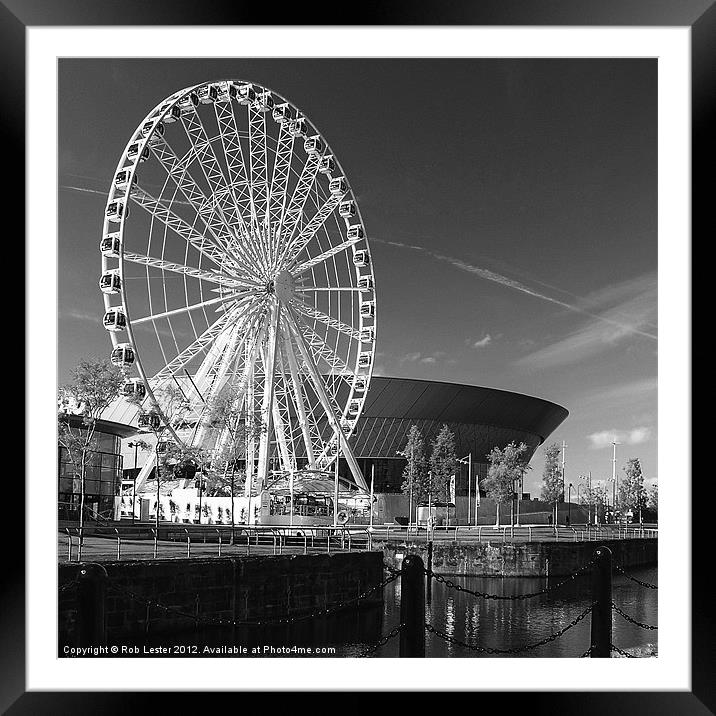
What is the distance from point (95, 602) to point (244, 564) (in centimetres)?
478

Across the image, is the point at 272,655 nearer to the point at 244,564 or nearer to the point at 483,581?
the point at 244,564

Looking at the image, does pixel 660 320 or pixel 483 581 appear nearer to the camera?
pixel 660 320

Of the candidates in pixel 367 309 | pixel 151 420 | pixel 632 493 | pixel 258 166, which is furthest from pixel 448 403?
pixel 151 420

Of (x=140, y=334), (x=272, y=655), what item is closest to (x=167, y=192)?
(x=140, y=334)

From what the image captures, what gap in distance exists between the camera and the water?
12.8 meters

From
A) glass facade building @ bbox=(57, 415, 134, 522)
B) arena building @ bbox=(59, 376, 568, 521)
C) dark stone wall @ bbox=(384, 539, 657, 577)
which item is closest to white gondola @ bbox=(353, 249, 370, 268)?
dark stone wall @ bbox=(384, 539, 657, 577)

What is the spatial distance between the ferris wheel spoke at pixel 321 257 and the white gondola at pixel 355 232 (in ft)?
0.31

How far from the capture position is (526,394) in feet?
230

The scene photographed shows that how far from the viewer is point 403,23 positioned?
909 centimetres

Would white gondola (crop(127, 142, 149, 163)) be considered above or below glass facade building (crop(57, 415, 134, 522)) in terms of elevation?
above

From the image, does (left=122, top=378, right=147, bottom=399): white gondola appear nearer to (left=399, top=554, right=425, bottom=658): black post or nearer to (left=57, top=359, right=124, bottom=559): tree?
(left=57, top=359, right=124, bottom=559): tree

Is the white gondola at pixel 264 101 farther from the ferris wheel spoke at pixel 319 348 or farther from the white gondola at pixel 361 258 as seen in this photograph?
the white gondola at pixel 361 258

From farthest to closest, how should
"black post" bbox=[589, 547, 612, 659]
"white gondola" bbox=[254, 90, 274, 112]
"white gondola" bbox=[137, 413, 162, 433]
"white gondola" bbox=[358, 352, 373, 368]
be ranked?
"white gondola" bbox=[358, 352, 373, 368] → "white gondola" bbox=[254, 90, 274, 112] → "white gondola" bbox=[137, 413, 162, 433] → "black post" bbox=[589, 547, 612, 659]

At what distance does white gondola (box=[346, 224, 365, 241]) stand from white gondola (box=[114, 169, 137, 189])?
9.68m
